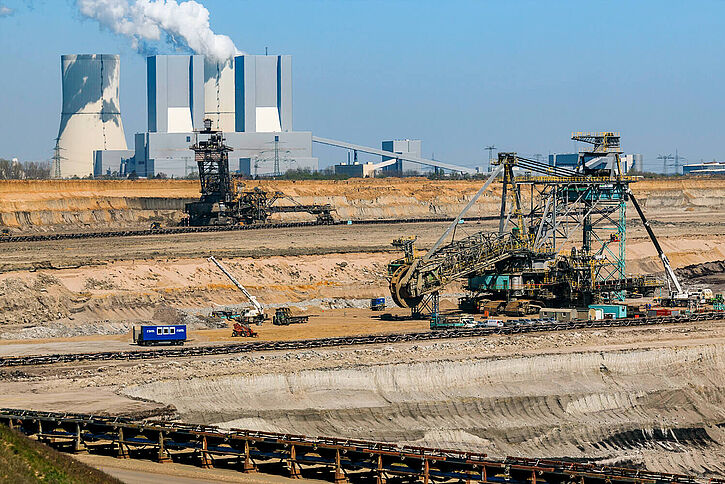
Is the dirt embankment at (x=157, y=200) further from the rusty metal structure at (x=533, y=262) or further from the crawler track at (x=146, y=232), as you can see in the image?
the rusty metal structure at (x=533, y=262)

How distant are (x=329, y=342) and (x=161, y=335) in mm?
9838

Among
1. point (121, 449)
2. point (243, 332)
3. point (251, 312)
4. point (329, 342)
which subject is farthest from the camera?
point (251, 312)

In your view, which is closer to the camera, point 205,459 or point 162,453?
point 205,459

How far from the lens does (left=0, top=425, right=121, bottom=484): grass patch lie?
32688 mm

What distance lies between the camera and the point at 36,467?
33.6 m

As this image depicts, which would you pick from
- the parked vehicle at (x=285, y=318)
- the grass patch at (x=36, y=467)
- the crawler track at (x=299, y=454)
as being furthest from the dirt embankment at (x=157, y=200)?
the grass patch at (x=36, y=467)

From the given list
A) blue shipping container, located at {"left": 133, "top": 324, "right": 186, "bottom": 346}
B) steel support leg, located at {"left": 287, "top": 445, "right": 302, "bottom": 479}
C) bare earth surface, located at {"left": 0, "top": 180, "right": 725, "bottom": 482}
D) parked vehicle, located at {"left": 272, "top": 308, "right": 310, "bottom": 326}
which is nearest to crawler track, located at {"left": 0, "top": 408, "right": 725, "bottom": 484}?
steel support leg, located at {"left": 287, "top": 445, "right": 302, "bottom": 479}

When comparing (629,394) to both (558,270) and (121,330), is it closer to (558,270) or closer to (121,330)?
(558,270)

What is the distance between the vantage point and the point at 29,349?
67.6m

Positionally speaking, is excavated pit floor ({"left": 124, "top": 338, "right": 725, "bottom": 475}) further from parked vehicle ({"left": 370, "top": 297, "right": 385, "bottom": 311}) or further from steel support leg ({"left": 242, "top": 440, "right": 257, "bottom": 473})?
parked vehicle ({"left": 370, "top": 297, "right": 385, "bottom": 311})

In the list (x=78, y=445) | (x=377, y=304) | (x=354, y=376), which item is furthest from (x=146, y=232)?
(x=78, y=445)

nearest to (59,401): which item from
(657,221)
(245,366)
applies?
(245,366)

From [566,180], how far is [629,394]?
27.2 metres

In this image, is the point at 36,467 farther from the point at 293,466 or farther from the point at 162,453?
the point at 293,466
